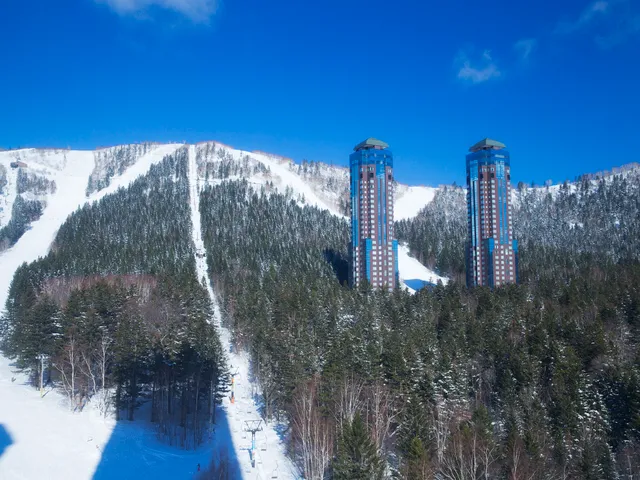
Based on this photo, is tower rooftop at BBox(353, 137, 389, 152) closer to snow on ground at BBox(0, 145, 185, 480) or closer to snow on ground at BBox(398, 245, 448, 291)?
snow on ground at BBox(398, 245, 448, 291)

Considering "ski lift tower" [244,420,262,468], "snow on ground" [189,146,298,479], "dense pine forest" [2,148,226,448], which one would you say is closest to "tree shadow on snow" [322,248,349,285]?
"dense pine forest" [2,148,226,448]

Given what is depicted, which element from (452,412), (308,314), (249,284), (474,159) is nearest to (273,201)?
(474,159)

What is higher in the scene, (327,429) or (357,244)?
(357,244)

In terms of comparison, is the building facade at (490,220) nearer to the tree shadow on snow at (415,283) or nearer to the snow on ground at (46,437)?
the tree shadow on snow at (415,283)

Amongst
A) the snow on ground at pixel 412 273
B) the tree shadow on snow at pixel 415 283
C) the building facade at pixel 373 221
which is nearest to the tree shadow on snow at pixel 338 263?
the building facade at pixel 373 221

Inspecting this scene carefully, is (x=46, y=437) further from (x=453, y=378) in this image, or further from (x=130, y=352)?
(x=453, y=378)

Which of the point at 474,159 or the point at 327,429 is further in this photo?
the point at 474,159

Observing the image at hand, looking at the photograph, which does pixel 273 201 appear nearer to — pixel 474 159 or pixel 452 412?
pixel 474 159
